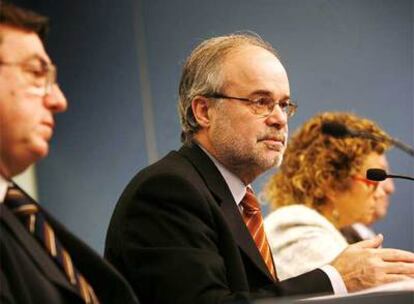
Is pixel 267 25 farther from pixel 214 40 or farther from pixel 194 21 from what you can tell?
pixel 214 40

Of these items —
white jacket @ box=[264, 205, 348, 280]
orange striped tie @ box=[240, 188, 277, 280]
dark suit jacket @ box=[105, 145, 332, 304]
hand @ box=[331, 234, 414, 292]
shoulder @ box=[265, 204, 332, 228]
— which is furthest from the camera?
shoulder @ box=[265, 204, 332, 228]

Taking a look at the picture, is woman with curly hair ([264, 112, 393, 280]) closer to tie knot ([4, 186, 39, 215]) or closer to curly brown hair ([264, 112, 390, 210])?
curly brown hair ([264, 112, 390, 210])

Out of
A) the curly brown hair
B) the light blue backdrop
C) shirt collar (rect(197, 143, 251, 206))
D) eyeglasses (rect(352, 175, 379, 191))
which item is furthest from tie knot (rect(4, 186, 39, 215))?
eyeglasses (rect(352, 175, 379, 191))

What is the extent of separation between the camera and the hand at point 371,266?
1.92 metres

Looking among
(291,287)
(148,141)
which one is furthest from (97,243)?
(291,287)

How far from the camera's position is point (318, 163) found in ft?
10.2

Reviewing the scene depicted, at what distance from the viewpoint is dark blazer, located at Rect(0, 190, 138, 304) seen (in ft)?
4.48

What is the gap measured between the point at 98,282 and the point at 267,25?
66.6 inches

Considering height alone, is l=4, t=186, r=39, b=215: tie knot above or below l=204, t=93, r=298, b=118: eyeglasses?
below

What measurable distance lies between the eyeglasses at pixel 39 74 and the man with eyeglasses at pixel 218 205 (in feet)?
1.58

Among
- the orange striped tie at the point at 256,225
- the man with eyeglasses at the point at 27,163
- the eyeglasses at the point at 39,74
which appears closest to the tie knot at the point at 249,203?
the orange striped tie at the point at 256,225

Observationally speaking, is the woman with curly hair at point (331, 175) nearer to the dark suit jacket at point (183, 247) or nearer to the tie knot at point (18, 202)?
the dark suit jacket at point (183, 247)

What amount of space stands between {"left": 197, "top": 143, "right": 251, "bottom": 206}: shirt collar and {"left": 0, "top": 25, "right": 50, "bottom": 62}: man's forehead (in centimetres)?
75

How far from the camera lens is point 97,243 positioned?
9.70ft
